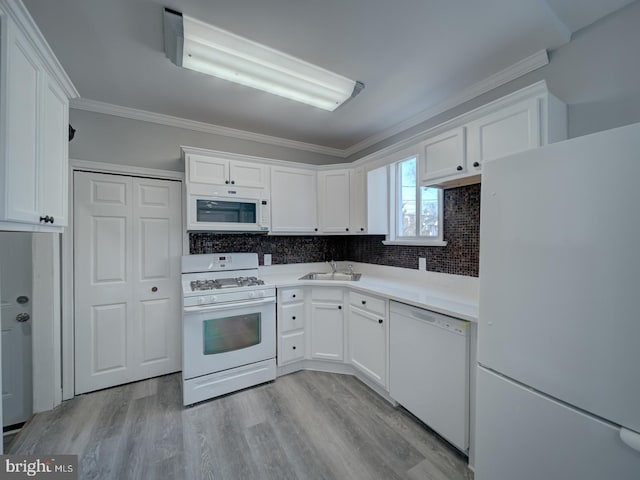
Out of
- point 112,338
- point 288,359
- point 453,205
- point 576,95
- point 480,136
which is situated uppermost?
point 576,95

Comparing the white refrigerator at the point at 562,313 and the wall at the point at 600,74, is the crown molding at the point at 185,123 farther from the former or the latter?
the white refrigerator at the point at 562,313

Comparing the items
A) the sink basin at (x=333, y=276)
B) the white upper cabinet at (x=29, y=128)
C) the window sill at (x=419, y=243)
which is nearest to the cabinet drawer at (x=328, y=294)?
the sink basin at (x=333, y=276)

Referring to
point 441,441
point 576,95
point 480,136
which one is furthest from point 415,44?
point 441,441

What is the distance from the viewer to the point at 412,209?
2.73 metres

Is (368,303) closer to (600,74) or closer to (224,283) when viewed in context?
(224,283)

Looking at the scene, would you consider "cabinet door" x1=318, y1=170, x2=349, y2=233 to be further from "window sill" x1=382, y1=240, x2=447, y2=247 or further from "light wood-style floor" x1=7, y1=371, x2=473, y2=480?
"light wood-style floor" x1=7, y1=371, x2=473, y2=480

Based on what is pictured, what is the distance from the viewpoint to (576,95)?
158 cm

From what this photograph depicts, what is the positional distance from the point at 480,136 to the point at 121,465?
310cm

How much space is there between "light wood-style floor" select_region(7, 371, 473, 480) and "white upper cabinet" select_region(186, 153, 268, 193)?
199 cm

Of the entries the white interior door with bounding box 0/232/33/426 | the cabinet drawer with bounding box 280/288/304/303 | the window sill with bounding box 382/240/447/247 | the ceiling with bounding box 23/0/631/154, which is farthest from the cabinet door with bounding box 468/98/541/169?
the white interior door with bounding box 0/232/33/426

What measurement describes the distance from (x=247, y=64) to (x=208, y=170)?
1067 millimetres

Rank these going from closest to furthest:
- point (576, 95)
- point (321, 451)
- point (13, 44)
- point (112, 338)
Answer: point (13, 44)
point (576, 95)
point (321, 451)
point (112, 338)

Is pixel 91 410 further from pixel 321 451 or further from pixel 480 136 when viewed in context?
pixel 480 136

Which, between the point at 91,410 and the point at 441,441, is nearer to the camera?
the point at 441,441
